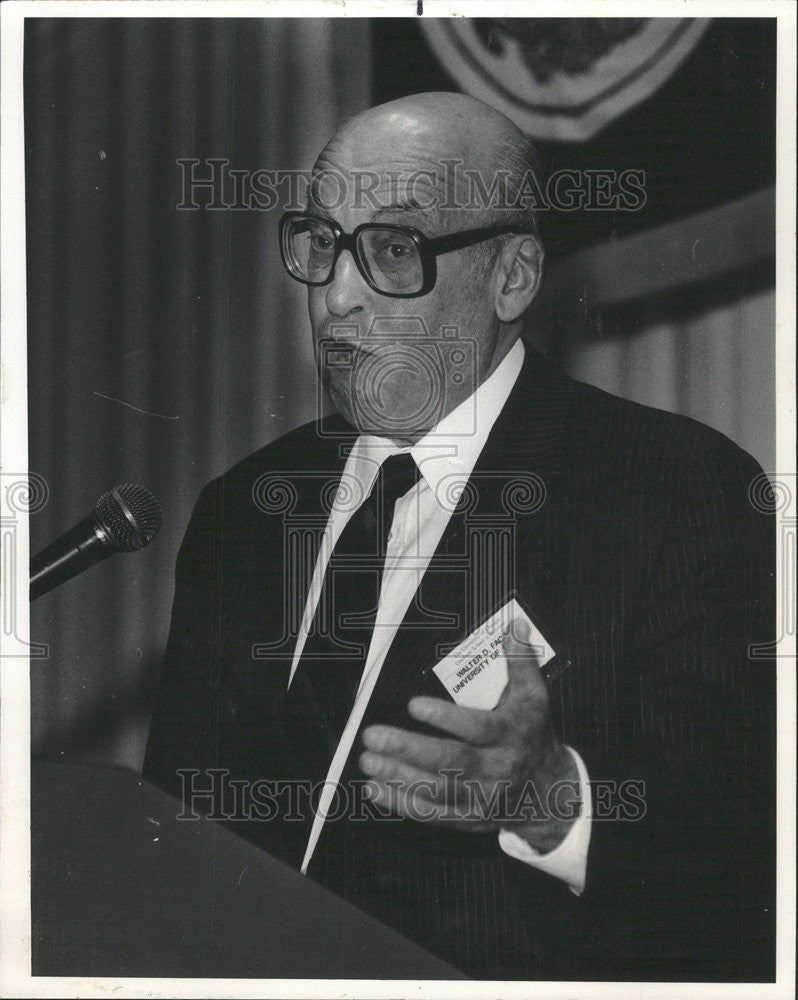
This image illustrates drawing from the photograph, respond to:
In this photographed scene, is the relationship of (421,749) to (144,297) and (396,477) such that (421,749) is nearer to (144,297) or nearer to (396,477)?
(396,477)

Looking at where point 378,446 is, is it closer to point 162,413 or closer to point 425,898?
point 162,413

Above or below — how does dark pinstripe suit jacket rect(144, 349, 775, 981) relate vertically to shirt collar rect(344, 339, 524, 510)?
below

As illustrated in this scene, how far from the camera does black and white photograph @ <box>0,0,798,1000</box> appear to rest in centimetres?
168

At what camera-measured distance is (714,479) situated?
171 cm

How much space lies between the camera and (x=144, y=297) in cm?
179

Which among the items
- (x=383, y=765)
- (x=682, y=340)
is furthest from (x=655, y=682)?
(x=682, y=340)

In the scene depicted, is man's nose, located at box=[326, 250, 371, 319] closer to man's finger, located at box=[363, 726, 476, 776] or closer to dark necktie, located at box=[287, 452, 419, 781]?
dark necktie, located at box=[287, 452, 419, 781]

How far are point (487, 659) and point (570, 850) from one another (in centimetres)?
37

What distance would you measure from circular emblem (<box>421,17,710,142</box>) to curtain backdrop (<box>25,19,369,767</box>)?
0.20 m

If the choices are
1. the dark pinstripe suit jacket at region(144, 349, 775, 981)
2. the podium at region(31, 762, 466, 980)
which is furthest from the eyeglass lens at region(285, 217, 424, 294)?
the podium at region(31, 762, 466, 980)

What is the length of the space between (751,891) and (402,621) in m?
0.79

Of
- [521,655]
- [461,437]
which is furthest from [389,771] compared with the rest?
[461,437]

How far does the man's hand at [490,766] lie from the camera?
1.64 metres

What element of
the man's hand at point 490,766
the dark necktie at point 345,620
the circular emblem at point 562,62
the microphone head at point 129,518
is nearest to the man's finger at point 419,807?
the man's hand at point 490,766
